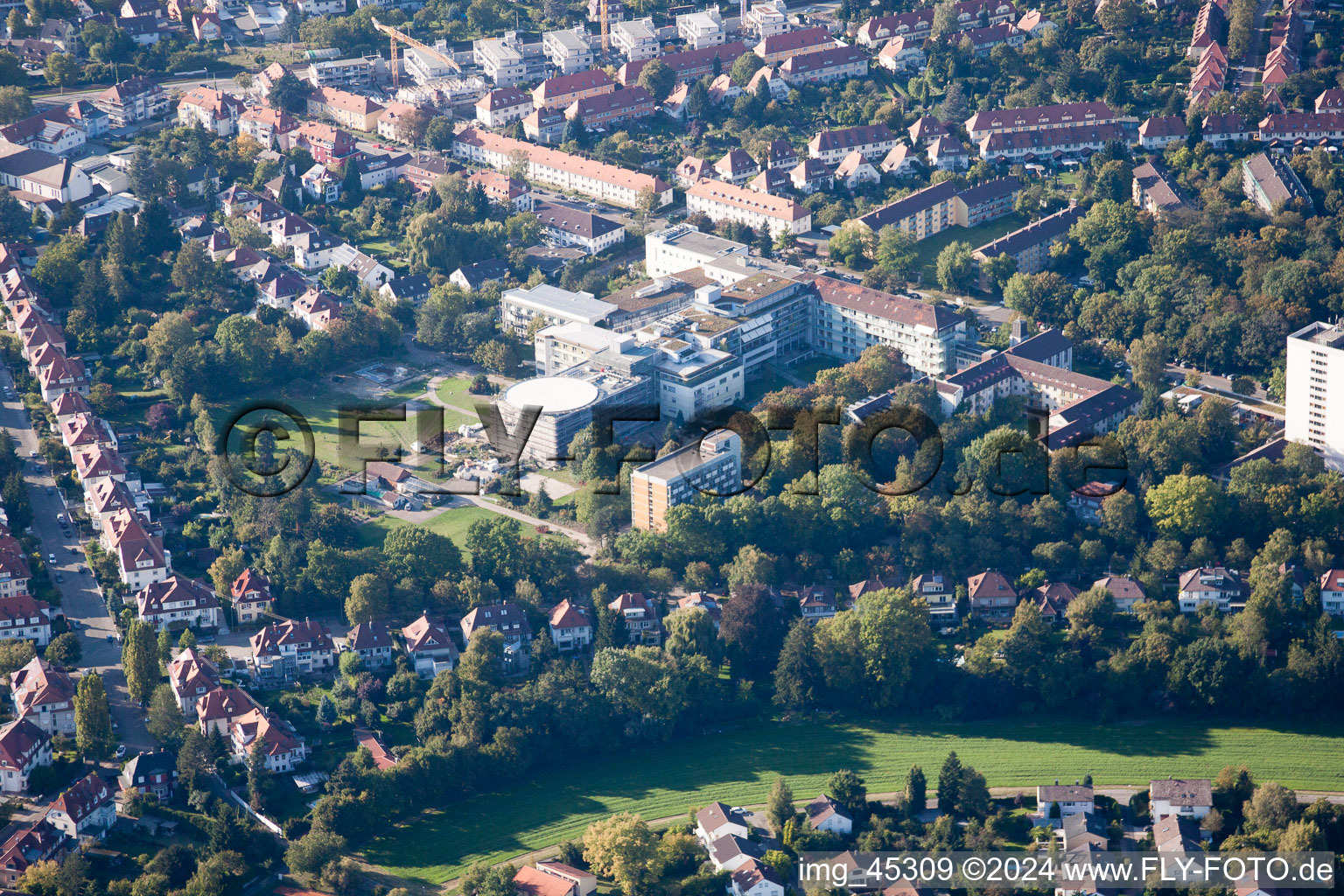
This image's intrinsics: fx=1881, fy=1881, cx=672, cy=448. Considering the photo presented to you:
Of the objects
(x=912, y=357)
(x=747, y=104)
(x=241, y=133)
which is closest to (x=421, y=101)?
(x=241, y=133)

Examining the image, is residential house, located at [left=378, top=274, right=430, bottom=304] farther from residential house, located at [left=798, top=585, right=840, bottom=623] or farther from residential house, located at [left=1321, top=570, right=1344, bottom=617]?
residential house, located at [left=1321, top=570, right=1344, bottom=617]

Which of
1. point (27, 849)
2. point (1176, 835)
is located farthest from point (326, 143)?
point (1176, 835)

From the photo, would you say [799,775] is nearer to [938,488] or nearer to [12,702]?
[938,488]

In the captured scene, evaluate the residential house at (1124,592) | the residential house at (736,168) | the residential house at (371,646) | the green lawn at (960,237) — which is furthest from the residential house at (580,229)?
the residential house at (1124,592)

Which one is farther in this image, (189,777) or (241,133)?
(241,133)

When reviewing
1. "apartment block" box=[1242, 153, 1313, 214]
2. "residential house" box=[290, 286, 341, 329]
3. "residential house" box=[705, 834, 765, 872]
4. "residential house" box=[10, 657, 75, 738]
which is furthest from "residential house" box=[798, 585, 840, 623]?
"apartment block" box=[1242, 153, 1313, 214]

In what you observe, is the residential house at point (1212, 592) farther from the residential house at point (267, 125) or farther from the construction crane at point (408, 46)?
the construction crane at point (408, 46)
